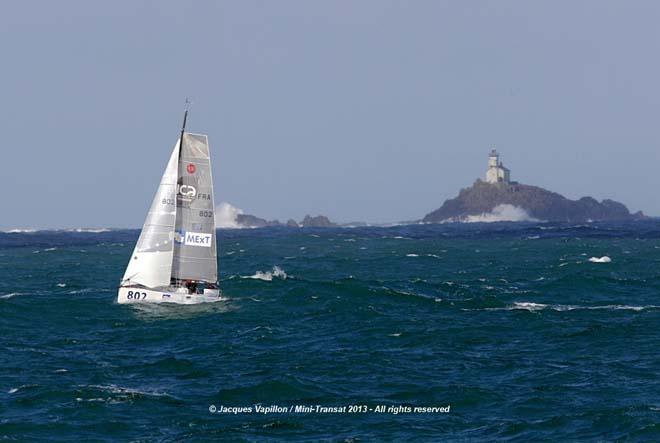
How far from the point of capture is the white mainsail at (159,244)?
63031 mm

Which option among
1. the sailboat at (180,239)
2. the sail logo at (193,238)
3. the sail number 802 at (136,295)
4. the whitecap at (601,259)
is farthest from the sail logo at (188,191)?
the whitecap at (601,259)

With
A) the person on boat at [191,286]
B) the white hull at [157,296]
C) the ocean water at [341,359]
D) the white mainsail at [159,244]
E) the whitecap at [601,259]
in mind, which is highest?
the white mainsail at [159,244]

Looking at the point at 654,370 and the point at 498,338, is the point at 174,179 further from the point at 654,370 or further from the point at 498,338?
the point at 654,370

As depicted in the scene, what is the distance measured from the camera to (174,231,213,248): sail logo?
63906mm

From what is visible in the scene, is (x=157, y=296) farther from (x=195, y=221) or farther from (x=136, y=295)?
(x=195, y=221)

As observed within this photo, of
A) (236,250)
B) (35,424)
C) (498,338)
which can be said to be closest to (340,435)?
(35,424)

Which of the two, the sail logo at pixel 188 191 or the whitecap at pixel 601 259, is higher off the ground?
the sail logo at pixel 188 191

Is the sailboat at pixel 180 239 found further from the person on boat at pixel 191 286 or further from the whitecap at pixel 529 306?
the whitecap at pixel 529 306

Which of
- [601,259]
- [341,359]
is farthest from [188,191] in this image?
[601,259]

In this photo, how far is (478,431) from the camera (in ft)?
111

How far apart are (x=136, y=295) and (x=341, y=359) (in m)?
21.0

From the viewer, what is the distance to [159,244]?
208ft

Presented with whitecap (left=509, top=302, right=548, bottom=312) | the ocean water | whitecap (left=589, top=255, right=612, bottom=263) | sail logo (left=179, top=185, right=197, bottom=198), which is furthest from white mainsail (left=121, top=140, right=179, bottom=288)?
whitecap (left=589, top=255, right=612, bottom=263)

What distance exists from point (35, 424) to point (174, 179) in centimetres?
2980
